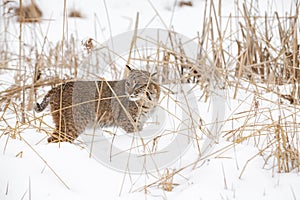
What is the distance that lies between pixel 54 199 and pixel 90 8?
6825 mm

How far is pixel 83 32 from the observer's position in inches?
288

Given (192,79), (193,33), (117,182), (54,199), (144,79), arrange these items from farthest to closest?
(193,33) < (192,79) < (144,79) < (117,182) < (54,199)

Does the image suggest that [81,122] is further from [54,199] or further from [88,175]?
[54,199]

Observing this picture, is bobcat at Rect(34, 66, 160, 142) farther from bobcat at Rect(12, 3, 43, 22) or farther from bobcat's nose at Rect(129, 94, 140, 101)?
bobcat at Rect(12, 3, 43, 22)

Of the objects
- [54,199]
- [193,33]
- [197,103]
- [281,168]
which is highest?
[193,33]

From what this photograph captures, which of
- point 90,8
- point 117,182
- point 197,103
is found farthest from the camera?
point 90,8

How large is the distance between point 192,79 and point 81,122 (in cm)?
129

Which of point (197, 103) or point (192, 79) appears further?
point (192, 79)

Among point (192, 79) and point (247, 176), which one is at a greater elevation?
point (192, 79)

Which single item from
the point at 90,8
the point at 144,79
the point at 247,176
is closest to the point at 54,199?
the point at 247,176

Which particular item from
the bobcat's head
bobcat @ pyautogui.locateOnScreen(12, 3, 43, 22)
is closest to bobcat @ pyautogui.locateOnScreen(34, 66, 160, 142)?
the bobcat's head

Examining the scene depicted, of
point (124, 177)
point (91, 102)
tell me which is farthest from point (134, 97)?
point (124, 177)

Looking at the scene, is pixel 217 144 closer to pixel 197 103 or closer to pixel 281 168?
pixel 281 168

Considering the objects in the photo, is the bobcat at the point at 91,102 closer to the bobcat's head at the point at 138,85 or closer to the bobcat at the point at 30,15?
the bobcat's head at the point at 138,85
